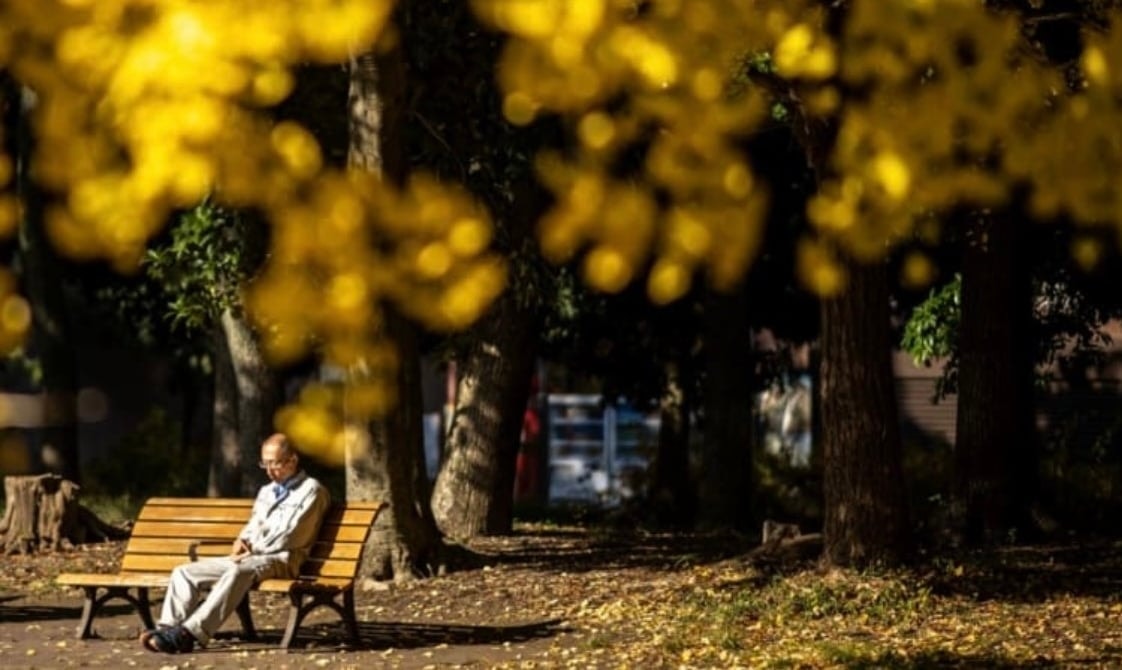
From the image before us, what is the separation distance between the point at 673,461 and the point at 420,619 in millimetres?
12631

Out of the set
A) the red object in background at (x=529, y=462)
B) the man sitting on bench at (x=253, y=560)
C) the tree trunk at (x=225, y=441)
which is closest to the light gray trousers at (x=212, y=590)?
the man sitting on bench at (x=253, y=560)

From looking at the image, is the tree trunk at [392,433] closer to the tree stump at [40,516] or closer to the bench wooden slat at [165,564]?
the bench wooden slat at [165,564]

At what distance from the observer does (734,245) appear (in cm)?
1994

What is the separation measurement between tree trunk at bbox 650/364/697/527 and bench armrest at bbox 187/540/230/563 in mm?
13254

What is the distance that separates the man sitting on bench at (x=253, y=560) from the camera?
13867mm

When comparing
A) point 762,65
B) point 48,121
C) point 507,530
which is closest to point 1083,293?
point 507,530

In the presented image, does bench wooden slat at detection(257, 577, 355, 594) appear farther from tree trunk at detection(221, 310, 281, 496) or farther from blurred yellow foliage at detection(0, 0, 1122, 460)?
tree trunk at detection(221, 310, 281, 496)

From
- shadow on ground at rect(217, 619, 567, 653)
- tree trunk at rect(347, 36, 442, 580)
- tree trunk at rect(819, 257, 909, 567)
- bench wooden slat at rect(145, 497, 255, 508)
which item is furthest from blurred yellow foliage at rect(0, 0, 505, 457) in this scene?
tree trunk at rect(819, 257, 909, 567)

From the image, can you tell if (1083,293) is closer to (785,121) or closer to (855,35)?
(785,121)

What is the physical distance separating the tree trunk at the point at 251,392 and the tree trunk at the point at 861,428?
6.90 metres

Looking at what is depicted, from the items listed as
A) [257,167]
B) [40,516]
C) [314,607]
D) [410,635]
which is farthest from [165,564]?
[40,516]

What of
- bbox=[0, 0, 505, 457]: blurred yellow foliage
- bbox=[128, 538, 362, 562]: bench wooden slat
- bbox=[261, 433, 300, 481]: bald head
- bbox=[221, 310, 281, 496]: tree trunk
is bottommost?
bbox=[128, 538, 362, 562]: bench wooden slat

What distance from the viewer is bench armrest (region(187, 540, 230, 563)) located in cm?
1449

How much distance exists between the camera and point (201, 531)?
48.8 feet
